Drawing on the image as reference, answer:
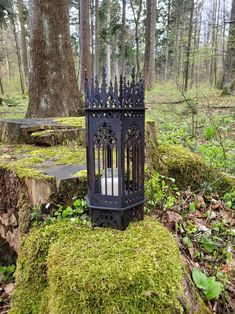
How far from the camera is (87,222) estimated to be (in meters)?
1.62

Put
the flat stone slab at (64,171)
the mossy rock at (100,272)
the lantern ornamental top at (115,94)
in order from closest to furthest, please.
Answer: the mossy rock at (100,272), the lantern ornamental top at (115,94), the flat stone slab at (64,171)

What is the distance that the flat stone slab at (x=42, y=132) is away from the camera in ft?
9.56

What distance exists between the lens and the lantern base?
1500mm

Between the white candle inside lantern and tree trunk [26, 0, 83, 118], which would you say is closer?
the white candle inside lantern

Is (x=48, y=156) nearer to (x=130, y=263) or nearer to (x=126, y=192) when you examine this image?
(x=126, y=192)

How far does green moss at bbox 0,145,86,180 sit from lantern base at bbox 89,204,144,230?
1.75 feet

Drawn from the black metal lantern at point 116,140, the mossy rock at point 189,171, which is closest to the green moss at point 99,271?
the black metal lantern at point 116,140

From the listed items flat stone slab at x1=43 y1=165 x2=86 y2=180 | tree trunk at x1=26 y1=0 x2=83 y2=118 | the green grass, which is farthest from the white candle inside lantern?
tree trunk at x1=26 y1=0 x2=83 y2=118

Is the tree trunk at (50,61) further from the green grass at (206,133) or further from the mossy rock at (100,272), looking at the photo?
the mossy rock at (100,272)

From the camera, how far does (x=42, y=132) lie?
2.94m

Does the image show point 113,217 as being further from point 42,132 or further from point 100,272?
point 42,132

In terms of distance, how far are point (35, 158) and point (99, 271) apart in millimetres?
1449

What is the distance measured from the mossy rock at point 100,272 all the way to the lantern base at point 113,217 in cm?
4

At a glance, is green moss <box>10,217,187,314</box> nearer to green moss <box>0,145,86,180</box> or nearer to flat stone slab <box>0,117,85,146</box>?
green moss <box>0,145,86,180</box>
